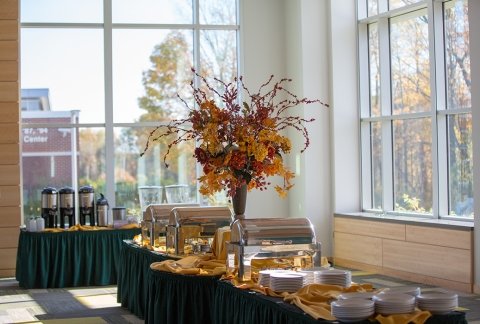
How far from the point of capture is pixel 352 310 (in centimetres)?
352

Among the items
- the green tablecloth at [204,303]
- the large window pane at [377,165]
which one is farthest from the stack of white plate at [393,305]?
the large window pane at [377,165]

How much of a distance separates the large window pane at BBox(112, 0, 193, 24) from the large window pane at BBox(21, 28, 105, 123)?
0.40 m

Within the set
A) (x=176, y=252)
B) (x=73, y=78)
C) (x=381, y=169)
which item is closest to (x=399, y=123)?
(x=381, y=169)

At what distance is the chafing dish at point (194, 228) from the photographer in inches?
241

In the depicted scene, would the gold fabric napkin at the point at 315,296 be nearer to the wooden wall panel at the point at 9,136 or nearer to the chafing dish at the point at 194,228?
the chafing dish at the point at 194,228

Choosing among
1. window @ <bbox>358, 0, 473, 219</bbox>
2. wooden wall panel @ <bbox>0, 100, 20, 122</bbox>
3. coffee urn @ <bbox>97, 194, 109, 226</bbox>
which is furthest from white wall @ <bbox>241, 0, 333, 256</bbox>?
wooden wall panel @ <bbox>0, 100, 20, 122</bbox>

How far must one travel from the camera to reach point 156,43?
11.9 metres

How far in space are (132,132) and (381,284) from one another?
14.3 ft

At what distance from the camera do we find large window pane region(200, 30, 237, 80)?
12.0m

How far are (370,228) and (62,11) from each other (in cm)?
499

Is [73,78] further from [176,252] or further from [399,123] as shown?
[176,252]

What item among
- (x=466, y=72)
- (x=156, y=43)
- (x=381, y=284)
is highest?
(x=156, y=43)

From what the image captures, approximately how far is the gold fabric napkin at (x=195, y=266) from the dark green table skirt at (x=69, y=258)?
361 centimetres

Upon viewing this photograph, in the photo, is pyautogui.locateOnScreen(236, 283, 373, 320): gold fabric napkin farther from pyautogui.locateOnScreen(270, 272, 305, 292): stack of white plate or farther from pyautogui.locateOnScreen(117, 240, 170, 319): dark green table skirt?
pyautogui.locateOnScreen(117, 240, 170, 319): dark green table skirt
